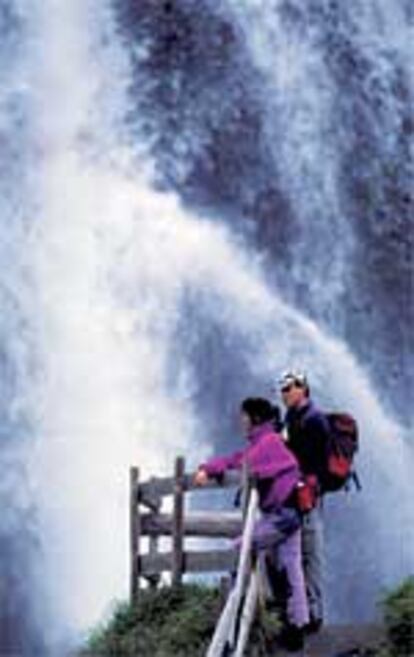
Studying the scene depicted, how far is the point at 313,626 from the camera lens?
12406 mm

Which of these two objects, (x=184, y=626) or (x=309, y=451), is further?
(x=309, y=451)

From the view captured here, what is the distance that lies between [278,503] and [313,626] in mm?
979

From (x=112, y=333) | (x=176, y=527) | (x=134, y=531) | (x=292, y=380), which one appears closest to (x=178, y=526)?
(x=176, y=527)

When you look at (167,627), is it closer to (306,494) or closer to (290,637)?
(290,637)

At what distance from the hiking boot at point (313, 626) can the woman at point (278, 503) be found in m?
0.08

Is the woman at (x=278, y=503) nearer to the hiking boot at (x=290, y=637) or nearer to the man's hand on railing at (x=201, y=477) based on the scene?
the hiking boot at (x=290, y=637)

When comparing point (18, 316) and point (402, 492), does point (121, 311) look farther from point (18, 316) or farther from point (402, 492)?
point (402, 492)

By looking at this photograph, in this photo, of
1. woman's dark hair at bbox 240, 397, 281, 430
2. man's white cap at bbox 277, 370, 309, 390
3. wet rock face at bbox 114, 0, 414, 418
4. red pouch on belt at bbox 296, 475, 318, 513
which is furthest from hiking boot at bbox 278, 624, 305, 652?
wet rock face at bbox 114, 0, 414, 418

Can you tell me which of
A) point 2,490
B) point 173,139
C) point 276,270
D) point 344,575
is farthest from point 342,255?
point 2,490

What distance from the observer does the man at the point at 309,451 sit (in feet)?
41.2

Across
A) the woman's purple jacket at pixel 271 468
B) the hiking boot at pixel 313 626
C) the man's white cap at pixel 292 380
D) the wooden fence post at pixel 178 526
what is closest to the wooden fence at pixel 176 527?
the wooden fence post at pixel 178 526

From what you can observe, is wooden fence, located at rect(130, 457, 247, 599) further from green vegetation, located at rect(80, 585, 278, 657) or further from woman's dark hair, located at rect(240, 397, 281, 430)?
woman's dark hair, located at rect(240, 397, 281, 430)

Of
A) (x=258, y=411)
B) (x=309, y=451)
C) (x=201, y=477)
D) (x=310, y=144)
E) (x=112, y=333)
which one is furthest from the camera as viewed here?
(x=310, y=144)

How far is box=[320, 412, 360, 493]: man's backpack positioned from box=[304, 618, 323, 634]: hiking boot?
37.9 inches
